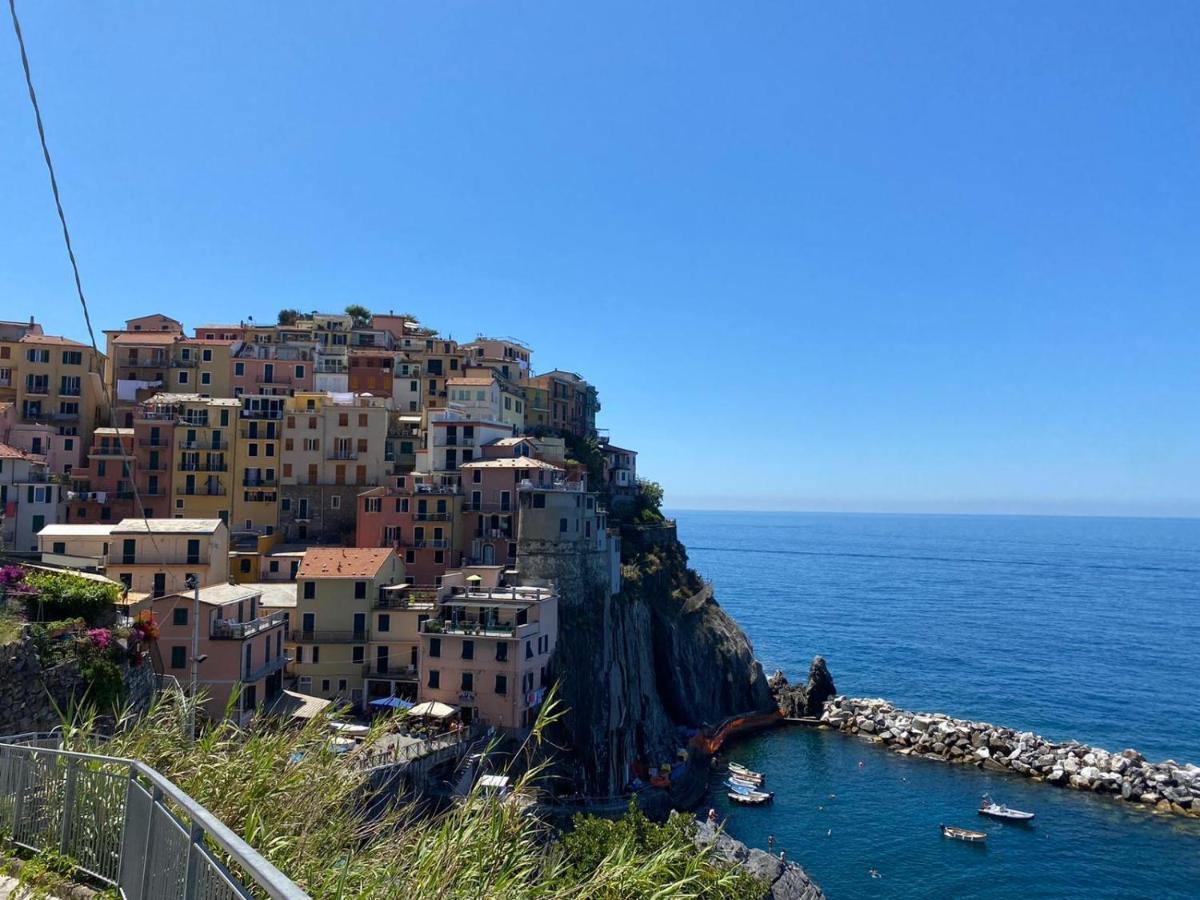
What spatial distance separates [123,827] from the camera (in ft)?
29.0

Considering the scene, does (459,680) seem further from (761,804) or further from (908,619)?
(908,619)

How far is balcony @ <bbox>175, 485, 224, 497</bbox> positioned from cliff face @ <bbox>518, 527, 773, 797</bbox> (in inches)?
936

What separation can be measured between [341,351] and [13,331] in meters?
25.0

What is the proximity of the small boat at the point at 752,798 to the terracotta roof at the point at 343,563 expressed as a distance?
2420cm

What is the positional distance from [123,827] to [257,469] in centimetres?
5363

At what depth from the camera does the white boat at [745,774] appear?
52281 millimetres

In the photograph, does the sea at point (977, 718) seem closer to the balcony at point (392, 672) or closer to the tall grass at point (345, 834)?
the balcony at point (392, 672)

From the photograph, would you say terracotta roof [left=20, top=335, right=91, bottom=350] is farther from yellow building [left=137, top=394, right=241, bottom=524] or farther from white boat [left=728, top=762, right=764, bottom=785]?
white boat [left=728, top=762, right=764, bottom=785]

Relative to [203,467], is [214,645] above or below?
below

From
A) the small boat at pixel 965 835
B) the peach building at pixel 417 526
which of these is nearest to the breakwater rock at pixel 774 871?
the small boat at pixel 965 835

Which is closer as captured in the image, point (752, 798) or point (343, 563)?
point (343, 563)

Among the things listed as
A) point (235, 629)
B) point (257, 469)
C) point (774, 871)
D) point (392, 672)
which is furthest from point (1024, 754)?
point (257, 469)

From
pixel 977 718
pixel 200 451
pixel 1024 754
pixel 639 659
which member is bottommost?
pixel 977 718

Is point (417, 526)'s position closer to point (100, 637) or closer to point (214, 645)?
point (214, 645)
